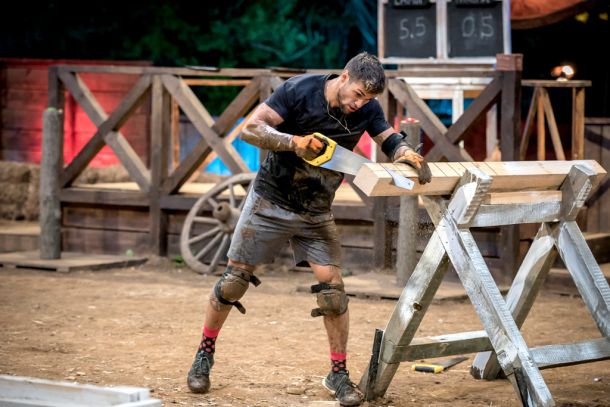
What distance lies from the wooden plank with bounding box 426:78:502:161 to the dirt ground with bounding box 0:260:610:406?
1.70 m

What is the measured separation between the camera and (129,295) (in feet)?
32.1

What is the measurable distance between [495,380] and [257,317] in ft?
8.76

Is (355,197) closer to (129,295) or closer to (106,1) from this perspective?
(129,295)

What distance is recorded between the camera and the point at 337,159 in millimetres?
5547

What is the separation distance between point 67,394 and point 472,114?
21.7 feet

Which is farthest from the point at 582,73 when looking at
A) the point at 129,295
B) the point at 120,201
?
the point at 129,295

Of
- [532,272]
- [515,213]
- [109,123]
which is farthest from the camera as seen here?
[109,123]

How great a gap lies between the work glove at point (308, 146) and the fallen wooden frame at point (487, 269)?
0.25m

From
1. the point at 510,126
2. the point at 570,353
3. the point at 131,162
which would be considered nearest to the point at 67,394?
the point at 570,353

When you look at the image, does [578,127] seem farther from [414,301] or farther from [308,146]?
[308,146]

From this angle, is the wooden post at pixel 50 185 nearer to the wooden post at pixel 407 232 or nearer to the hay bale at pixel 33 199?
the hay bale at pixel 33 199

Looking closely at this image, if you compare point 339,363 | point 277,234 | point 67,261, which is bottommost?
point 67,261

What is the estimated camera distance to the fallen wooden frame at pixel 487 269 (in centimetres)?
541

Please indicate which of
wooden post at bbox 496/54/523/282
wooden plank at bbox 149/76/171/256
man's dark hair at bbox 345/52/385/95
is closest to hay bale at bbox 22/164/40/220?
wooden plank at bbox 149/76/171/256
